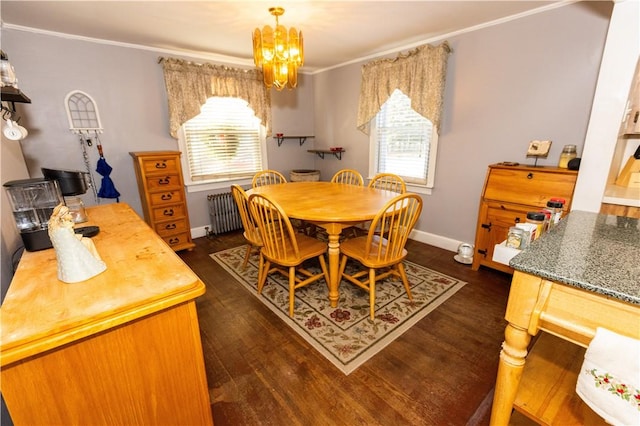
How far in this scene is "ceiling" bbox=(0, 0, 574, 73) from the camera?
2047 mm

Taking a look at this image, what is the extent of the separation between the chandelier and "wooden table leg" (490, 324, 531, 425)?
2.08m

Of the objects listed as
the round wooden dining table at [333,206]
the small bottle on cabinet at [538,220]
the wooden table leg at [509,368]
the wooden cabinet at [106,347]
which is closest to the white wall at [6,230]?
the wooden cabinet at [106,347]

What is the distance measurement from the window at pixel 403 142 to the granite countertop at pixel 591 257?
2.12 meters

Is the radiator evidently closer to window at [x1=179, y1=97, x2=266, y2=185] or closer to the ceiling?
window at [x1=179, y1=97, x2=266, y2=185]

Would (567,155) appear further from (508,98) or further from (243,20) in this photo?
(243,20)

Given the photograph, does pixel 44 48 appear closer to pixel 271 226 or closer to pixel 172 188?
pixel 172 188

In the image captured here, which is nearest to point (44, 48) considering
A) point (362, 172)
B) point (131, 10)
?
point (131, 10)

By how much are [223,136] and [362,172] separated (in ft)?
6.48

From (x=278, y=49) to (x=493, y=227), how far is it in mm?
2359

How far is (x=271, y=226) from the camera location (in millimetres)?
2027

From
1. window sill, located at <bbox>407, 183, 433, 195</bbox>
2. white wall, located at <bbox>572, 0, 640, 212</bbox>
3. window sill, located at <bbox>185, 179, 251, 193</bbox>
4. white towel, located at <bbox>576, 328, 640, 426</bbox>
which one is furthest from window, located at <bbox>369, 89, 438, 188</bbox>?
white towel, located at <bbox>576, 328, 640, 426</bbox>

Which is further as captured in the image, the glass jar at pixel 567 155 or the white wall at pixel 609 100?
the glass jar at pixel 567 155

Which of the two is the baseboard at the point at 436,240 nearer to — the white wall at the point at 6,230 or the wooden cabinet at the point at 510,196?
the wooden cabinet at the point at 510,196

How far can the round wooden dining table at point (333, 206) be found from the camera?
1.90 m
